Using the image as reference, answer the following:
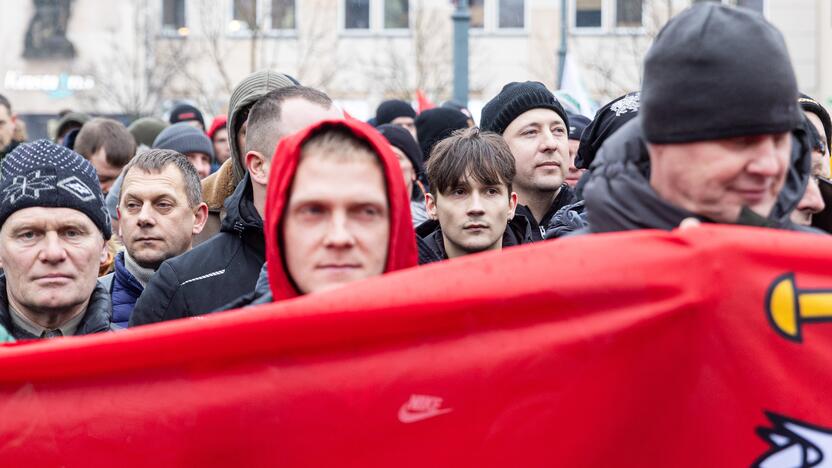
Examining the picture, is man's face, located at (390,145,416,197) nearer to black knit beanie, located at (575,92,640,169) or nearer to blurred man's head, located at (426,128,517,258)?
blurred man's head, located at (426,128,517,258)

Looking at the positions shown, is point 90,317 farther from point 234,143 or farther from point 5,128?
point 5,128

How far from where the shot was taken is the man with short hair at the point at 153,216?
5.31 m

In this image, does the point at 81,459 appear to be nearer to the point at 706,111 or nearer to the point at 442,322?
the point at 442,322

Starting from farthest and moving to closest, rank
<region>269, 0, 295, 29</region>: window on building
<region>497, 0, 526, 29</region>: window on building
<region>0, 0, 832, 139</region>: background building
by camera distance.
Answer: <region>497, 0, 526, 29</region>: window on building → <region>269, 0, 295, 29</region>: window on building → <region>0, 0, 832, 139</region>: background building

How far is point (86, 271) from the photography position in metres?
4.20

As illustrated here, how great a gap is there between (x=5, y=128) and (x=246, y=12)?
20.1 m

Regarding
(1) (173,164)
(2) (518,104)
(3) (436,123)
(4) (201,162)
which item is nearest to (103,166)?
(4) (201,162)

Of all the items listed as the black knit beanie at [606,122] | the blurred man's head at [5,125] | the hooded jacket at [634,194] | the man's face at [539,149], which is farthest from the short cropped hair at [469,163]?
the blurred man's head at [5,125]

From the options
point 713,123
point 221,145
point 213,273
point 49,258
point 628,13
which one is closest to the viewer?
point 713,123

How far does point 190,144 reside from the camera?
29.0 ft

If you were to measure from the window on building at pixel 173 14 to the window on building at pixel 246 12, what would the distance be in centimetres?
156

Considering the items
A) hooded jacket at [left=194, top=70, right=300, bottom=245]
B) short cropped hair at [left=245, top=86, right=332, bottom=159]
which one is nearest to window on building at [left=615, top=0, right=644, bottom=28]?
hooded jacket at [left=194, top=70, right=300, bottom=245]

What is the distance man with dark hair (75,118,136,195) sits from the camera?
826cm

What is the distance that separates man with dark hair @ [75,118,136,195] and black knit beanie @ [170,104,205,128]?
11.2 feet
